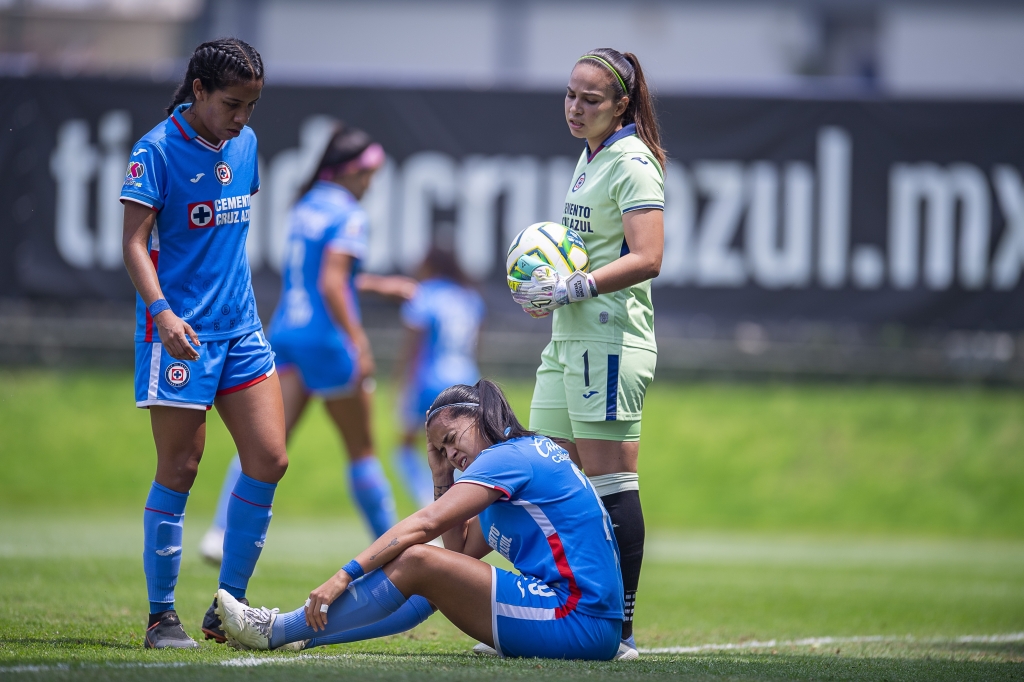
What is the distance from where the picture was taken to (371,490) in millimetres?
6602

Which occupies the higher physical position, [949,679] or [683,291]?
[683,291]

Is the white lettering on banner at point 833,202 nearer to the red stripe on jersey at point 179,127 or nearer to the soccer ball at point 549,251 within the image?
the soccer ball at point 549,251

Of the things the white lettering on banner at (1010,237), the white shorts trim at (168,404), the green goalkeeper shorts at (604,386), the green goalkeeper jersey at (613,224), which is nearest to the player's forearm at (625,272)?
the green goalkeeper jersey at (613,224)

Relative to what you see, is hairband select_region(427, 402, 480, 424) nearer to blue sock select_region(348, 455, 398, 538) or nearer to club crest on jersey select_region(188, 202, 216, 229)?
club crest on jersey select_region(188, 202, 216, 229)

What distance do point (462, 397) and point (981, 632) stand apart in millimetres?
3236

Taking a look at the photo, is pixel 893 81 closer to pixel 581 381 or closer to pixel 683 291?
pixel 683 291

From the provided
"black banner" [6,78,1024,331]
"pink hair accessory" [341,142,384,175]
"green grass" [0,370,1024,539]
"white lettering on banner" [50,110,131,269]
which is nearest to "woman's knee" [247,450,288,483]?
"pink hair accessory" [341,142,384,175]

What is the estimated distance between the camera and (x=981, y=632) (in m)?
5.49

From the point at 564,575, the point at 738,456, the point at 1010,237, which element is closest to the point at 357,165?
the point at 564,575

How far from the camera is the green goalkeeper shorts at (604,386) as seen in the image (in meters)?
4.28

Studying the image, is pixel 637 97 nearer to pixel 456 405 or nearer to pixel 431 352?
pixel 456 405

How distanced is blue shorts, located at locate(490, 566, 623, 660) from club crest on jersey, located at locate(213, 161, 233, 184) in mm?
1811

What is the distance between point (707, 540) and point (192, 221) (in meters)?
6.98

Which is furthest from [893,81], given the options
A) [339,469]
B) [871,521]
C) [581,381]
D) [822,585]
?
[581,381]
